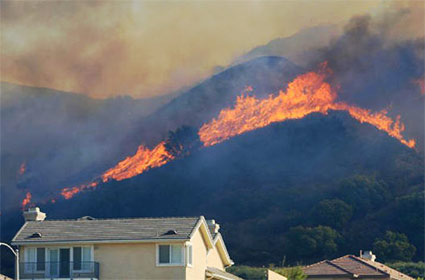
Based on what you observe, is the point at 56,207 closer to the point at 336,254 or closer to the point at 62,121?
the point at 62,121

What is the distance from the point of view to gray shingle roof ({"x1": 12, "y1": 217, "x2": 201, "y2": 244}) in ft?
172

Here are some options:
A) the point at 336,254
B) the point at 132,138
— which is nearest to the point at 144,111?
the point at 132,138

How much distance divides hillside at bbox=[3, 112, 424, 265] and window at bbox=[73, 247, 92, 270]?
3022 inches

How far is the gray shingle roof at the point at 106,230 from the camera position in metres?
52.5

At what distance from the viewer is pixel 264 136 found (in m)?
171

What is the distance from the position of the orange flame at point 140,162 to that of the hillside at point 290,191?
1451 mm

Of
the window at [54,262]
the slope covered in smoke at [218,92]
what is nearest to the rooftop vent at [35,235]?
the window at [54,262]

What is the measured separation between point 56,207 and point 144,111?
85.5ft

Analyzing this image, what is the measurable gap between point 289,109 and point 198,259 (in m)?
115

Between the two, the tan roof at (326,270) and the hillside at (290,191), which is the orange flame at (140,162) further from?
the tan roof at (326,270)

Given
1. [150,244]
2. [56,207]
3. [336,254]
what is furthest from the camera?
[56,207]

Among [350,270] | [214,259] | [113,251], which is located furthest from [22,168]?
[113,251]

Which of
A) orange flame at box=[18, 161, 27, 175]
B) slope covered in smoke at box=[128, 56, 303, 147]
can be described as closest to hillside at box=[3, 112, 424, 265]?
slope covered in smoke at box=[128, 56, 303, 147]

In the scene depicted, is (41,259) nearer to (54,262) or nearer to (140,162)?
(54,262)
